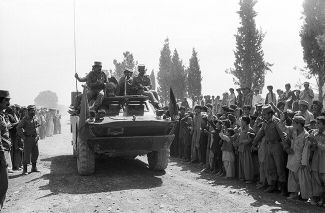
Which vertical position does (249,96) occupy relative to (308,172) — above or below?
above

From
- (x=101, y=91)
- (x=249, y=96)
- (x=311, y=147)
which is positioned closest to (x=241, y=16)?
(x=249, y=96)

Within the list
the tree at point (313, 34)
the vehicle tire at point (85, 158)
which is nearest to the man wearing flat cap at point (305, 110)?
the vehicle tire at point (85, 158)

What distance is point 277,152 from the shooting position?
7.85 meters

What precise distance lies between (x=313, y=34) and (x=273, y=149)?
19.8 metres

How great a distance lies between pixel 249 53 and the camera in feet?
108

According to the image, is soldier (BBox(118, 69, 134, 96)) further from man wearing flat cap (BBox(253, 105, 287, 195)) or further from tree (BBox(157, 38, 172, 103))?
tree (BBox(157, 38, 172, 103))

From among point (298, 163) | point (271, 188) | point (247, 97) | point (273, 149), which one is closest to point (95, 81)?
point (273, 149)

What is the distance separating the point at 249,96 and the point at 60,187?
871cm

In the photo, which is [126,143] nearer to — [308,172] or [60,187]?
[60,187]

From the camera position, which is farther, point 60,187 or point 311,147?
point 60,187

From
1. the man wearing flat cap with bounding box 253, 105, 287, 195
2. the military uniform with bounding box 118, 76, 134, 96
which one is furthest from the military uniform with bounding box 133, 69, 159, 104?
the man wearing flat cap with bounding box 253, 105, 287, 195

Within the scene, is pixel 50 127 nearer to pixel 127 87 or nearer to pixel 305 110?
pixel 127 87

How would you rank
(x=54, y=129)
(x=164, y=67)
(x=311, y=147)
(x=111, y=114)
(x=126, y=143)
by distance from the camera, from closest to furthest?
(x=311, y=147) < (x=126, y=143) < (x=111, y=114) < (x=54, y=129) < (x=164, y=67)

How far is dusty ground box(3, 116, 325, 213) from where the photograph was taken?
678 cm
